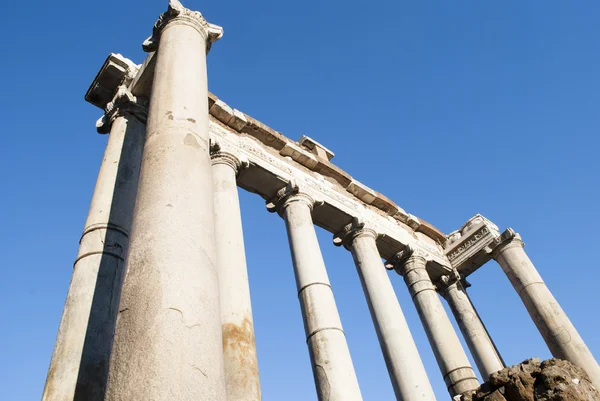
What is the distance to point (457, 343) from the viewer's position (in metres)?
21.7

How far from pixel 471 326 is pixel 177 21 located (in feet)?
64.1

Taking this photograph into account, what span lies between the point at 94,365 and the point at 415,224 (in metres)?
19.7

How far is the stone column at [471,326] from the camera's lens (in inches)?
920

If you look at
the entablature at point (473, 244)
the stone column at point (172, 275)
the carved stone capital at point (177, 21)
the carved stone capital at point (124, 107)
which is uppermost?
the entablature at point (473, 244)

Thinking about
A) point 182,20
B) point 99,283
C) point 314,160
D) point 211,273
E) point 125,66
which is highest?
point 314,160

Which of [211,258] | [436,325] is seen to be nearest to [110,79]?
[211,258]

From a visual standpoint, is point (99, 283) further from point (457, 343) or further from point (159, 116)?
point (457, 343)

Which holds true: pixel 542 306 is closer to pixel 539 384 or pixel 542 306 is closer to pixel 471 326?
pixel 471 326

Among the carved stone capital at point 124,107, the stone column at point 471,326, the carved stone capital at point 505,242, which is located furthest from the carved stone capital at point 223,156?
the carved stone capital at point 505,242

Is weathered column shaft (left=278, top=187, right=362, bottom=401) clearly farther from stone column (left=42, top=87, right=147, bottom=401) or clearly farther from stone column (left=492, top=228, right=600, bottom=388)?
stone column (left=492, top=228, right=600, bottom=388)

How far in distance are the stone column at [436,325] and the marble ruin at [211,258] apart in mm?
63

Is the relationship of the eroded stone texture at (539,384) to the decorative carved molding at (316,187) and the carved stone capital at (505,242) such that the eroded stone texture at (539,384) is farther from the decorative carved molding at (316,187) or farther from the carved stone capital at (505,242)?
the carved stone capital at (505,242)

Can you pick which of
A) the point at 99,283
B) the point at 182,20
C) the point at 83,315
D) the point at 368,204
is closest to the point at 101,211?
the point at 99,283

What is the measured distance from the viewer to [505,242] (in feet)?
82.3
